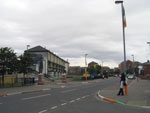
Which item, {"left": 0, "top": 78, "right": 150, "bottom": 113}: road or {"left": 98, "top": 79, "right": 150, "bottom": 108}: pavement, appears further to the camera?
{"left": 98, "top": 79, "right": 150, "bottom": 108}: pavement

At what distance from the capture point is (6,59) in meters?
29.0

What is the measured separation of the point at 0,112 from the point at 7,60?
791 inches

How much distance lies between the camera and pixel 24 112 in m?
10.0

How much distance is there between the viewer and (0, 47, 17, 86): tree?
94.0 ft

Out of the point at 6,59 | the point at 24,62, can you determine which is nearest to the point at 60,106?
the point at 6,59

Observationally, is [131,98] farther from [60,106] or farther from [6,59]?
[6,59]

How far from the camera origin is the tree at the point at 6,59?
94.0 ft

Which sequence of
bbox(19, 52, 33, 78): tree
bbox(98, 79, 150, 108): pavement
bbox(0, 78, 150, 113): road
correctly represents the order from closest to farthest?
bbox(0, 78, 150, 113): road < bbox(98, 79, 150, 108): pavement < bbox(19, 52, 33, 78): tree

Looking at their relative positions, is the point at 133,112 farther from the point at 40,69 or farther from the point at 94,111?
the point at 40,69

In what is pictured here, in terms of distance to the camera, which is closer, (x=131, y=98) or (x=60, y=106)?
(x=60, y=106)

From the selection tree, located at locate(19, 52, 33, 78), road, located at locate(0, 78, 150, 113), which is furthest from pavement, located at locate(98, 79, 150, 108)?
tree, located at locate(19, 52, 33, 78)

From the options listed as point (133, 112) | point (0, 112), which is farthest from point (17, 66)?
point (133, 112)

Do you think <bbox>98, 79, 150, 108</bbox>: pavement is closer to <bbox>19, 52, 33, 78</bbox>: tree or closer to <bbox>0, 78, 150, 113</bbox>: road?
<bbox>0, 78, 150, 113</bbox>: road

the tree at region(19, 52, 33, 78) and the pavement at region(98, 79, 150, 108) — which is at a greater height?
the tree at region(19, 52, 33, 78)
